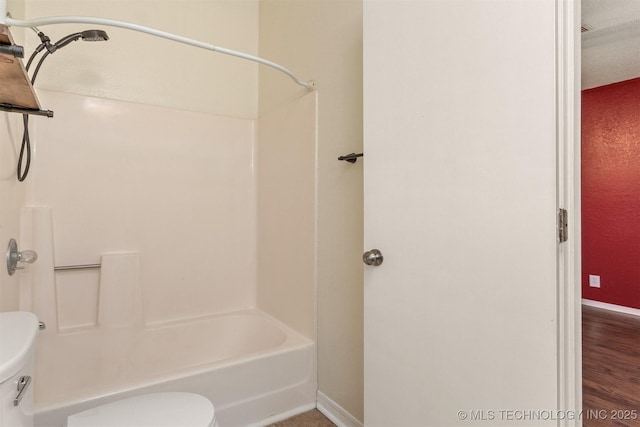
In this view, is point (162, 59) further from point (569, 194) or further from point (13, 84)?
point (569, 194)

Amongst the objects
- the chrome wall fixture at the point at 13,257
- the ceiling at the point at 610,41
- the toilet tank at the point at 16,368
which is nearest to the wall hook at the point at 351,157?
the ceiling at the point at 610,41

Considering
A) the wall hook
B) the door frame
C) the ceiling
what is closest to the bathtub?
the wall hook

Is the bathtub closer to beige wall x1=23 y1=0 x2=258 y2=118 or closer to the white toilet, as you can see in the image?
the white toilet

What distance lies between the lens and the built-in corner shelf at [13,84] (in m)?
0.65

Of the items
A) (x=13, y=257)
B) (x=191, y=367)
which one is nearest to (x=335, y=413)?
(x=191, y=367)

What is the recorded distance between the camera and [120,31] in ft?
6.42

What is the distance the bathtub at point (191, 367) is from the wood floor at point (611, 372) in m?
1.37

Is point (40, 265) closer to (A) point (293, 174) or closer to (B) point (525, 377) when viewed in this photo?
(A) point (293, 174)

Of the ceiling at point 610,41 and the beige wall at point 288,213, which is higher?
the ceiling at point 610,41

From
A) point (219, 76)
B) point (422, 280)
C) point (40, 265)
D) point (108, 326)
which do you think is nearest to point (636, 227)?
point (422, 280)

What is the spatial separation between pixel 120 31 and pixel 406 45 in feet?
5.93

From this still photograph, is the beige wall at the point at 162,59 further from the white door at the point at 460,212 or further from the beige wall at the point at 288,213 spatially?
the white door at the point at 460,212

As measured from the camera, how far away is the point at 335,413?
1625mm

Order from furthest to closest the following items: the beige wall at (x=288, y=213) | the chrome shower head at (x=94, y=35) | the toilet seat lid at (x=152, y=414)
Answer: the beige wall at (x=288, y=213) → the chrome shower head at (x=94, y=35) → the toilet seat lid at (x=152, y=414)
